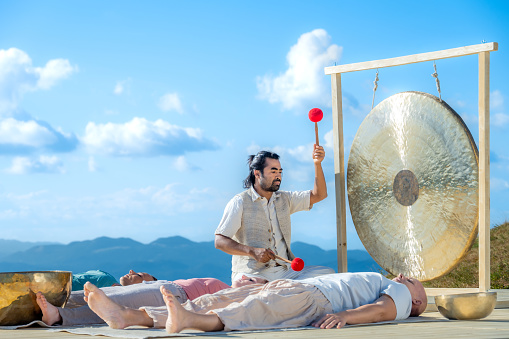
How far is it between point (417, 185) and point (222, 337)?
8.27 feet

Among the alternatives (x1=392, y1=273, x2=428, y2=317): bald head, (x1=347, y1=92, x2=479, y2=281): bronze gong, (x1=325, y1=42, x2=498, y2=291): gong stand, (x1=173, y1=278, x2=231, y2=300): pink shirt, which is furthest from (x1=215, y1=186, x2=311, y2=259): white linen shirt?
(x1=392, y1=273, x2=428, y2=317): bald head

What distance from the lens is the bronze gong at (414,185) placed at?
4.79 m

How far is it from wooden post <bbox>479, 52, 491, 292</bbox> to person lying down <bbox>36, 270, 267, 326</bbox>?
1.80 metres

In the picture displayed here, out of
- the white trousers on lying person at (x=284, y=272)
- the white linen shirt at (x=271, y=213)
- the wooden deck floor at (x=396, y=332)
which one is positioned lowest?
the wooden deck floor at (x=396, y=332)

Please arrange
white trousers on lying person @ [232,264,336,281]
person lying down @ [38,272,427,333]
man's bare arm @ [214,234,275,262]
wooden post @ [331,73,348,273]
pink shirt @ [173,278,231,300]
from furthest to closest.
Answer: wooden post @ [331,73,348,273] → white trousers on lying person @ [232,264,336,281] → man's bare arm @ [214,234,275,262] → pink shirt @ [173,278,231,300] → person lying down @ [38,272,427,333]

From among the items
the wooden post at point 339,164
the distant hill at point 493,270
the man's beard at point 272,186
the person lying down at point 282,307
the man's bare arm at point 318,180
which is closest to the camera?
the person lying down at point 282,307

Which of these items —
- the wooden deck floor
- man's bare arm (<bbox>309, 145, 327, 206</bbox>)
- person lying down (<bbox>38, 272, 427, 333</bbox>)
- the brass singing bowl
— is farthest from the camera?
man's bare arm (<bbox>309, 145, 327, 206</bbox>)

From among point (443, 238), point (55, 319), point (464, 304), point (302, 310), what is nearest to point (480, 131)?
point (443, 238)

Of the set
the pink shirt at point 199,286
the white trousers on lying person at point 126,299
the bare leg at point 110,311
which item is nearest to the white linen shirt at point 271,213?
the pink shirt at point 199,286

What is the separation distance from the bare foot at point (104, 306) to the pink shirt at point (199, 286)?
24.0 inches

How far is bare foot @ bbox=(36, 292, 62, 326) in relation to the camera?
3695 millimetres

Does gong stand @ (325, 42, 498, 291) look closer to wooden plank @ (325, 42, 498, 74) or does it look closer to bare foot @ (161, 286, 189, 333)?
wooden plank @ (325, 42, 498, 74)

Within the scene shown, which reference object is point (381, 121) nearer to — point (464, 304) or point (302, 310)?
point (464, 304)

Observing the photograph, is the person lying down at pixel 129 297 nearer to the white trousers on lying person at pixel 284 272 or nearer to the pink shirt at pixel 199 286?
the pink shirt at pixel 199 286
